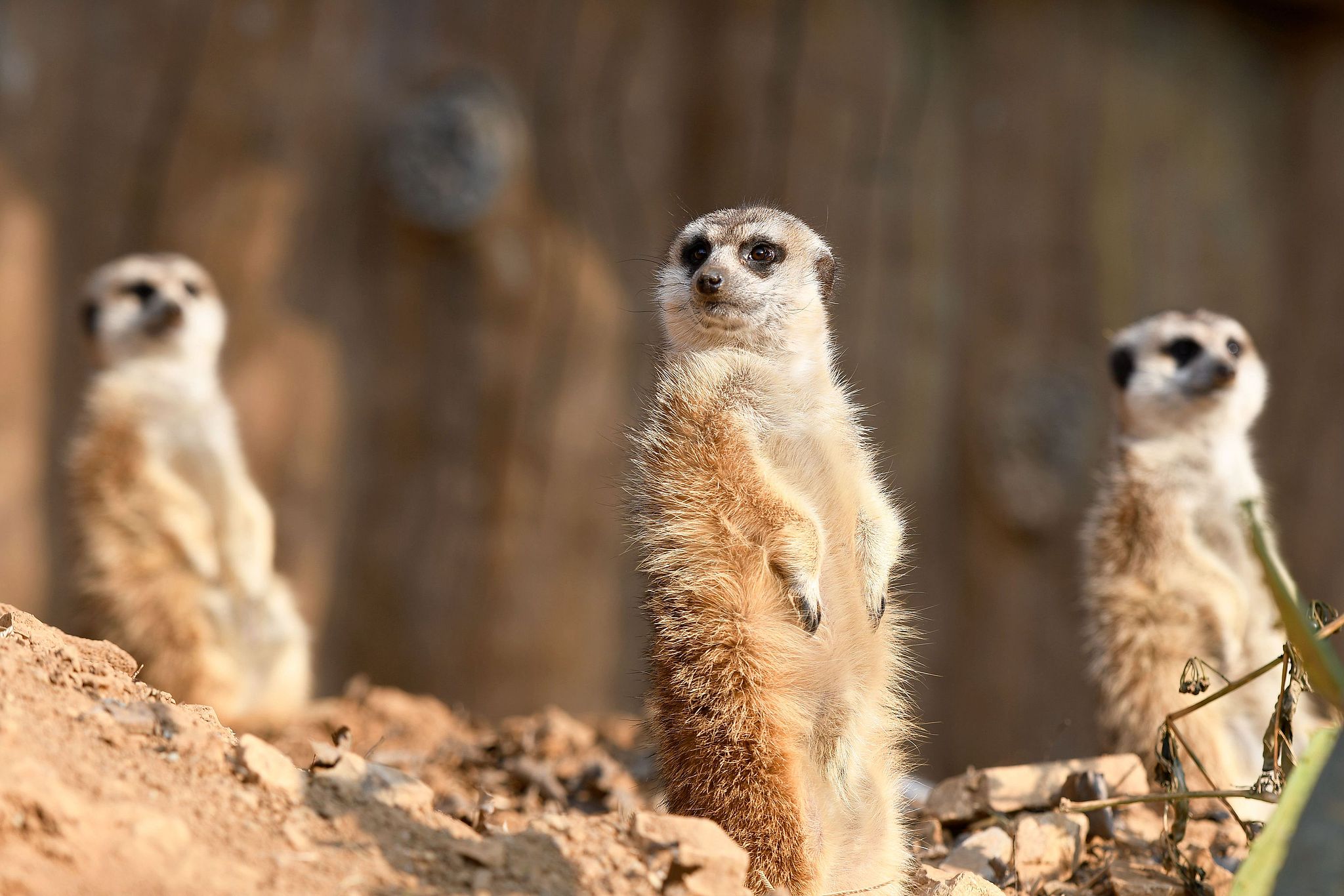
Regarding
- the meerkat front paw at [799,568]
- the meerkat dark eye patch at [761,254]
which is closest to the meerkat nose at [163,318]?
the meerkat dark eye patch at [761,254]

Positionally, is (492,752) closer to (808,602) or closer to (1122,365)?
(808,602)

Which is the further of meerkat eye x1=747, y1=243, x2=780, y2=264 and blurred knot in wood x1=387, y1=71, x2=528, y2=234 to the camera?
blurred knot in wood x1=387, y1=71, x2=528, y2=234

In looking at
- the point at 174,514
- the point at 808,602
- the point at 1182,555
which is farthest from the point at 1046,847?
the point at 174,514

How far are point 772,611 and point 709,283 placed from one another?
26.3 inches

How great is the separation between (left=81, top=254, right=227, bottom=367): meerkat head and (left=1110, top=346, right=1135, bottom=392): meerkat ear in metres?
2.98

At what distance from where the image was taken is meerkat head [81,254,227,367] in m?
4.39

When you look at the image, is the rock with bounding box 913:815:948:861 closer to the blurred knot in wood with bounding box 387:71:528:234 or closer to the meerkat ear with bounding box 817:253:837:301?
the meerkat ear with bounding box 817:253:837:301

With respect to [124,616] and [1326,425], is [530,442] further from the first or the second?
[1326,425]

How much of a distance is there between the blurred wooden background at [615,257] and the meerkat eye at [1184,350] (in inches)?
56.0

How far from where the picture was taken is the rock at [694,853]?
1.59m

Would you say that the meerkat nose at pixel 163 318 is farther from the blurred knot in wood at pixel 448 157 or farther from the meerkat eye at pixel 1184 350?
the meerkat eye at pixel 1184 350

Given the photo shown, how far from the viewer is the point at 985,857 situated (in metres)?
2.23

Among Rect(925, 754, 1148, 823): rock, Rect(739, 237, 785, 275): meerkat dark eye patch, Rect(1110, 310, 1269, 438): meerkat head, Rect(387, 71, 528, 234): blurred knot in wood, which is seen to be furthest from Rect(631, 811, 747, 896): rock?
Rect(387, 71, 528, 234): blurred knot in wood

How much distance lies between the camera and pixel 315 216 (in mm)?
4973
